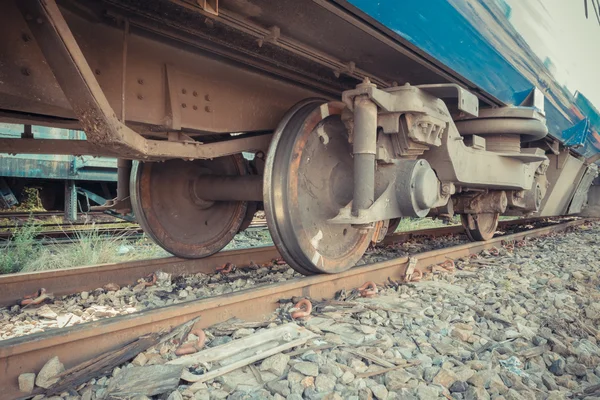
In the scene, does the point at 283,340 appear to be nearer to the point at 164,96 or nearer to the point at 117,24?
the point at 164,96

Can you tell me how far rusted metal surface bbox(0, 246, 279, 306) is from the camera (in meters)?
2.78

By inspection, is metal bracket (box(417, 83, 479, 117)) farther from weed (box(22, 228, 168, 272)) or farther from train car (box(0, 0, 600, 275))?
weed (box(22, 228, 168, 272))

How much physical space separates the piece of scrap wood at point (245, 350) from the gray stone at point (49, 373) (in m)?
0.43

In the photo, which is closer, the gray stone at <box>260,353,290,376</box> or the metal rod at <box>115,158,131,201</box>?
the gray stone at <box>260,353,290,376</box>

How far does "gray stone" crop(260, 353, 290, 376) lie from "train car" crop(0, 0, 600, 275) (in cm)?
101

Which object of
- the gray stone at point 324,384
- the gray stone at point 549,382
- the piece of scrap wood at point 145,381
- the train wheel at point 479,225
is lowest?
the gray stone at point 549,382

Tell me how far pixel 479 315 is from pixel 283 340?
134 centimetres

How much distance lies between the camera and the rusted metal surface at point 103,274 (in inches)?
109

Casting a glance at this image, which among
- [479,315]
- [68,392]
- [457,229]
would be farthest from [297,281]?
[457,229]

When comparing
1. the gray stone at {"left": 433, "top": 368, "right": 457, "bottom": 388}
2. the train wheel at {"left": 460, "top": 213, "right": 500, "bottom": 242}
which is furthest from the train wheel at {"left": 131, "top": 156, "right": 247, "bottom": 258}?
the train wheel at {"left": 460, "top": 213, "right": 500, "bottom": 242}

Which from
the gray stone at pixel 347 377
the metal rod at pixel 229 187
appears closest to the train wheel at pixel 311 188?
the metal rod at pixel 229 187

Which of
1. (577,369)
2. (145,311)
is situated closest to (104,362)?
(145,311)

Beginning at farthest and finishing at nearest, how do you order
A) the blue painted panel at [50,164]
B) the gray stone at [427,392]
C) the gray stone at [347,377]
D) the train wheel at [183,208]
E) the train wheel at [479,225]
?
1. the blue painted panel at [50,164]
2. the train wheel at [479,225]
3. the train wheel at [183,208]
4. the gray stone at [347,377]
5. the gray stone at [427,392]

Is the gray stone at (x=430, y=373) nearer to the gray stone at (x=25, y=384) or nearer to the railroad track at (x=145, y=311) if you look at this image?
the railroad track at (x=145, y=311)
